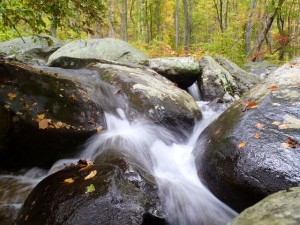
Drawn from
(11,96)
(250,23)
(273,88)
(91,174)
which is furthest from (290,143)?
(250,23)

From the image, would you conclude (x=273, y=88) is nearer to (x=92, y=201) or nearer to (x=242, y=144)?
(x=242, y=144)

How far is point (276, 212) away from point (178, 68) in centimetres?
724

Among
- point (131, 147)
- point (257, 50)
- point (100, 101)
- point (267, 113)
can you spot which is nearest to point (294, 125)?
point (267, 113)

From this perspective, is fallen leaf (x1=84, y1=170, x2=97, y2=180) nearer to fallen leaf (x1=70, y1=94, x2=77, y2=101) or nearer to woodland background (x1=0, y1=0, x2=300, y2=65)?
woodland background (x1=0, y1=0, x2=300, y2=65)

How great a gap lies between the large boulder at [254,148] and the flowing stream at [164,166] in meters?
0.20

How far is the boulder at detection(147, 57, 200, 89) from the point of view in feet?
29.0

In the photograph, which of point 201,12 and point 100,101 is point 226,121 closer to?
point 100,101

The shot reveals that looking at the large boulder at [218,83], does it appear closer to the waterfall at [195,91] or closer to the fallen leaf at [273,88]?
the waterfall at [195,91]

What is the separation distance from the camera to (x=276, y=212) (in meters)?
1.93

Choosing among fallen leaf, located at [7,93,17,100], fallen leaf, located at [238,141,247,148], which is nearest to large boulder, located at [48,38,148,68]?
fallen leaf, located at [7,93,17,100]

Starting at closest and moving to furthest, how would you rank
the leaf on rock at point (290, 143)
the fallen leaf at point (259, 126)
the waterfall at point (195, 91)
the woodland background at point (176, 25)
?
the leaf on rock at point (290, 143) < the fallen leaf at point (259, 126) < the woodland background at point (176, 25) < the waterfall at point (195, 91)

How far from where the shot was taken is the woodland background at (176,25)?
164 inches

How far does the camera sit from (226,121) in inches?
173

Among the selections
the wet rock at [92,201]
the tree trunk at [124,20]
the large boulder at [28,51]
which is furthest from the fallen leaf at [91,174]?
the tree trunk at [124,20]
